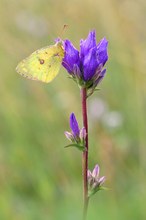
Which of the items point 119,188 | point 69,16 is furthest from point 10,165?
point 69,16

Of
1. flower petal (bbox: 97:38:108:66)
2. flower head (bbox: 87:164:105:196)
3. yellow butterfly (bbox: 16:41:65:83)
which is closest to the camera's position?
flower head (bbox: 87:164:105:196)

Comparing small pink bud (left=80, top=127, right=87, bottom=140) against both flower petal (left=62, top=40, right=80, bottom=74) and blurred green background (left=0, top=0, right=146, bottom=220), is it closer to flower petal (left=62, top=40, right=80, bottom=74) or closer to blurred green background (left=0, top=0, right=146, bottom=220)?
flower petal (left=62, top=40, right=80, bottom=74)

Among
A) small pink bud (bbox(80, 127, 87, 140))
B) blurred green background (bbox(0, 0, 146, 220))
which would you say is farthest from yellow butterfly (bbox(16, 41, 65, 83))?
blurred green background (bbox(0, 0, 146, 220))

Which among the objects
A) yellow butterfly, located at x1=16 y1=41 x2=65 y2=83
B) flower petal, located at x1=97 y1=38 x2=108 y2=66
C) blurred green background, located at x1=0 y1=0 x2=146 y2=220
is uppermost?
flower petal, located at x1=97 y1=38 x2=108 y2=66

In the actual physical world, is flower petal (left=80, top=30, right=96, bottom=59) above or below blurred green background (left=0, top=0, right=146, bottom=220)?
above

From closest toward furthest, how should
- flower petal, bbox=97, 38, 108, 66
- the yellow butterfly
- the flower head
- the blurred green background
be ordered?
the flower head → flower petal, bbox=97, 38, 108, 66 → the yellow butterfly → the blurred green background

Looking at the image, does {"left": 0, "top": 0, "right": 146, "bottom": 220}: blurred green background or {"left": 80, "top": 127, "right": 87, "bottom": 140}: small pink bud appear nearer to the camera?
{"left": 80, "top": 127, "right": 87, "bottom": 140}: small pink bud

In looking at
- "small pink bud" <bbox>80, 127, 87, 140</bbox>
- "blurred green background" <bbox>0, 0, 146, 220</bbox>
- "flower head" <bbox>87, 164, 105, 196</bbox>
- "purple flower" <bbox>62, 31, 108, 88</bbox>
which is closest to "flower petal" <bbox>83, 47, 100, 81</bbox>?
"purple flower" <bbox>62, 31, 108, 88</bbox>

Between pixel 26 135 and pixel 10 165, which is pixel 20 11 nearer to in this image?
pixel 26 135
